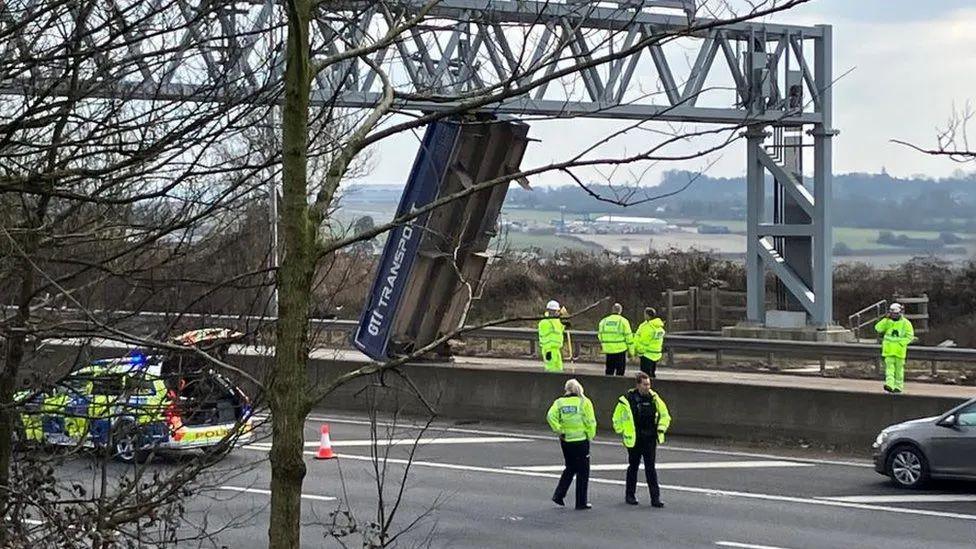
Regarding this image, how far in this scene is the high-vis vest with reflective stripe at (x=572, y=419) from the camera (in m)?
15.6

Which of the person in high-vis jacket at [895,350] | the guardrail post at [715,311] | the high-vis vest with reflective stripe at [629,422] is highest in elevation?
the guardrail post at [715,311]

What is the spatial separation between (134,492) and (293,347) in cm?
235

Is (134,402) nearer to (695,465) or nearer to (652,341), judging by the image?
(695,465)

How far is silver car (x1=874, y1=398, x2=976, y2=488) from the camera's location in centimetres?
1684

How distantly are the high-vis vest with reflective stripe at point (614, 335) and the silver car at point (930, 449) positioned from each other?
756 cm

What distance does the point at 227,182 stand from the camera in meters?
7.25

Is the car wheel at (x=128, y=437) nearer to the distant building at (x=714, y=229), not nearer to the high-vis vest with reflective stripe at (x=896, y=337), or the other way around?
the high-vis vest with reflective stripe at (x=896, y=337)

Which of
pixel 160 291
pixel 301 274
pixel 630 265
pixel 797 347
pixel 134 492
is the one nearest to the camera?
pixel 301 274

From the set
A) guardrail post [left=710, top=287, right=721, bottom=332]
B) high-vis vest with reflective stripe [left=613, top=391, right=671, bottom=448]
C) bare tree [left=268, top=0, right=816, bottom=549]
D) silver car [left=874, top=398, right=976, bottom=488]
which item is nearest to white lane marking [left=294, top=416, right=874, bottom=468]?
silver car [left=874, top=398, right=976, bottom=488]

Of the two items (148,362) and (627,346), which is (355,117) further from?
(627,346)

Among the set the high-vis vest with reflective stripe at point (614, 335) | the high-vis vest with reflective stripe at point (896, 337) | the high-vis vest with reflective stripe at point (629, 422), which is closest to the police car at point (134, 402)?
the high-vis vest with reflective stripe at point (629, 422)

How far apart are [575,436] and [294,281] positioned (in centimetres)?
1079

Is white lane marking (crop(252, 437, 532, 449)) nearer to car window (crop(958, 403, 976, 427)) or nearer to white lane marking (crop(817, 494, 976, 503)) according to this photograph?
white lane marking (crop(817, 494, 976, 503))

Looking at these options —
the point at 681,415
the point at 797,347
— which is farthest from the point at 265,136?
the point at 797,347
